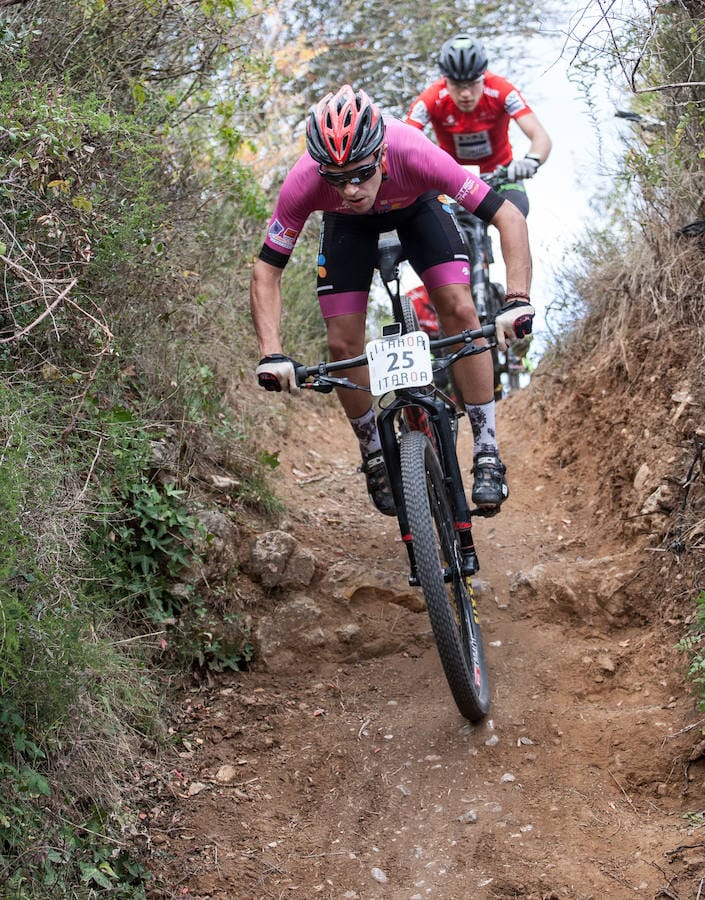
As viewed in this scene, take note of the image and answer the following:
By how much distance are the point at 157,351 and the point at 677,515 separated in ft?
9.15

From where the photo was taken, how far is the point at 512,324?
11.6 feet

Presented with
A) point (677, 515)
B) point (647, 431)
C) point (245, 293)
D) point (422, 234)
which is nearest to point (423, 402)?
point (422, 234)

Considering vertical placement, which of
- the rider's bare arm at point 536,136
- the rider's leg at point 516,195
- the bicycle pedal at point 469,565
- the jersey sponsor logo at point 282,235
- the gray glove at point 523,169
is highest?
the rider's bare arm at point 536,136

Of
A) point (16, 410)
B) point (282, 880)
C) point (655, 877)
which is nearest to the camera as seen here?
point (655, 877)

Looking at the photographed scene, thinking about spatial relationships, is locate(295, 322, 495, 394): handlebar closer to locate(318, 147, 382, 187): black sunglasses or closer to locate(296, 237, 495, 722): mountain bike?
locate(296, 237, 495, 722): mountain bike

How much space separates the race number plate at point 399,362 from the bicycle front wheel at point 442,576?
218 millimetres

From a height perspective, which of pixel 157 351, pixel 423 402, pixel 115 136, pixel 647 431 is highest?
pixel 115 136

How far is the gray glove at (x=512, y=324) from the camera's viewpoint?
11.6ft

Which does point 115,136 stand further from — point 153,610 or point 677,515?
point 677,515

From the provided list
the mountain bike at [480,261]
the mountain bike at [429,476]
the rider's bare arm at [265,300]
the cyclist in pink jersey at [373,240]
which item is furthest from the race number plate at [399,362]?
the mountain bike at [480,261]

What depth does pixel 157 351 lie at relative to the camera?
4863 mm

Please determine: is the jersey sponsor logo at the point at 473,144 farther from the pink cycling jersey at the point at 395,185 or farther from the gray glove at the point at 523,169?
the pink cycling jersey at the point at 395,185

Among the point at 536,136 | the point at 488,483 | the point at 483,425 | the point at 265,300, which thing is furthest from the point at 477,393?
the point at 536,136

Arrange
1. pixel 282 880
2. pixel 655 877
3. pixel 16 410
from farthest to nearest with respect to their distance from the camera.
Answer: pixel 16 410 → pixel 282 880 → pixel 655 877
